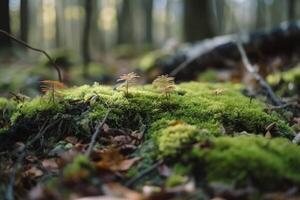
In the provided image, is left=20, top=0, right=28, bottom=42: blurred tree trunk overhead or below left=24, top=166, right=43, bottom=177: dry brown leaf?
overhead

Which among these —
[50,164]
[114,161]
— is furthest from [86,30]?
[114,161]

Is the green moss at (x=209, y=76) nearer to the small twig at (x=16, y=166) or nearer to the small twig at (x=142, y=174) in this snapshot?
the small twig at (x=16, y=166)

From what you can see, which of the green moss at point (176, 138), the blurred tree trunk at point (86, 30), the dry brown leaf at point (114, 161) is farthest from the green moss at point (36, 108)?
the blurred tree trunk at point (86, 30)

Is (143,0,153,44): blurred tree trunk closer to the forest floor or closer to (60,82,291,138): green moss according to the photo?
the forest floor

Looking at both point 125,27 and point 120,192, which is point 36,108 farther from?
point 125,27

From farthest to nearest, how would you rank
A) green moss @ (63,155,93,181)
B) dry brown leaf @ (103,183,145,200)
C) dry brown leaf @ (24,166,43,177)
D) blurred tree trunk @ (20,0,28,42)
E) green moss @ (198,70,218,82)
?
blurred tree trunk @ (20,0,28,42) → green moss @ (198,70,218,82) → dry brown leaf @ (24,166,43,177) → green moss @ (63,155,93,181) → dry brown leaf @ (103,183,145,200)

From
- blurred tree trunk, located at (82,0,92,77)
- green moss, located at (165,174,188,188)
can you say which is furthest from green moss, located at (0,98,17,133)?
blurred tree trunk, located at (82,0,92,77)
